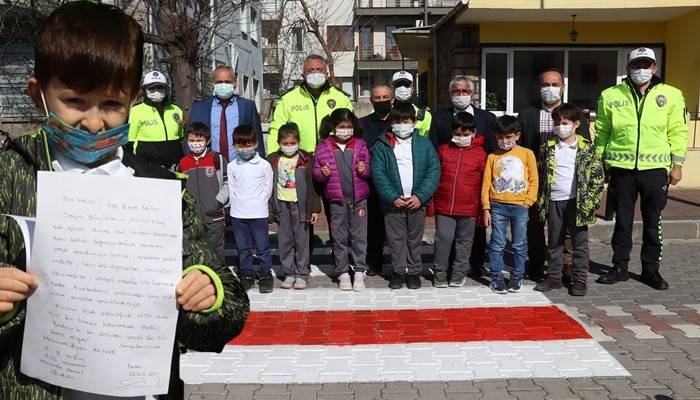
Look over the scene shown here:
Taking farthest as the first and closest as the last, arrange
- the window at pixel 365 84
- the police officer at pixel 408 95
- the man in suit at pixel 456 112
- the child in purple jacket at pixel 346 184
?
1. the window at pixel 365 84
2. the police officer at pixel 408 95
3. the man in suit at pixel 456 112
4. the child in purple jacket at pixel 346 184

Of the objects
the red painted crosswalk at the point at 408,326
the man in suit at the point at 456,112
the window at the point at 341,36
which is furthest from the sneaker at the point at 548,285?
the window at the point at 341,36

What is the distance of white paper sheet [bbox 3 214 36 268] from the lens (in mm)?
1467

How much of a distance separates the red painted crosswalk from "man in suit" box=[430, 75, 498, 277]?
4.38 ft

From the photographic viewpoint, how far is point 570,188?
6.21 m

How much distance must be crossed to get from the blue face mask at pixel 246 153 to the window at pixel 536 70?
27.9 ft

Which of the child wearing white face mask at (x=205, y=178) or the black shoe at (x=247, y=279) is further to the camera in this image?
the black shoe at (x=247, y=279)

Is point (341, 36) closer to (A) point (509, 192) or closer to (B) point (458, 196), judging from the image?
(B) point (458, 196)

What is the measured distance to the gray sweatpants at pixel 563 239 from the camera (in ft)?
20.3

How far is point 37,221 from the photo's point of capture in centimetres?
145

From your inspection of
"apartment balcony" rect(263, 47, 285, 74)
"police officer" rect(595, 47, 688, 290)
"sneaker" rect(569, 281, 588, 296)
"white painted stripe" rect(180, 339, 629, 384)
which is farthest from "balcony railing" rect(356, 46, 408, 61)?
"white painted stripe" rect(180, 339, 629, 384)

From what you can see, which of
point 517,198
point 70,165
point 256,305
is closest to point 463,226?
point 517,198

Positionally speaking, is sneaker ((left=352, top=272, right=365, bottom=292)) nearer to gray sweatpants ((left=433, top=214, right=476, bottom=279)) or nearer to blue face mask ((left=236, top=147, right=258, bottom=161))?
gray sweatpants ((left=433, top=214, right=476, bottom=279))

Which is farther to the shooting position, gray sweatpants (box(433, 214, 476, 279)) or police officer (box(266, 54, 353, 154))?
police officer (box(266, 54, 353, 154))

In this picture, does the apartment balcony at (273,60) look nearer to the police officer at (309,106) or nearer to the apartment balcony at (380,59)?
the apartment balcony at (380,59)
